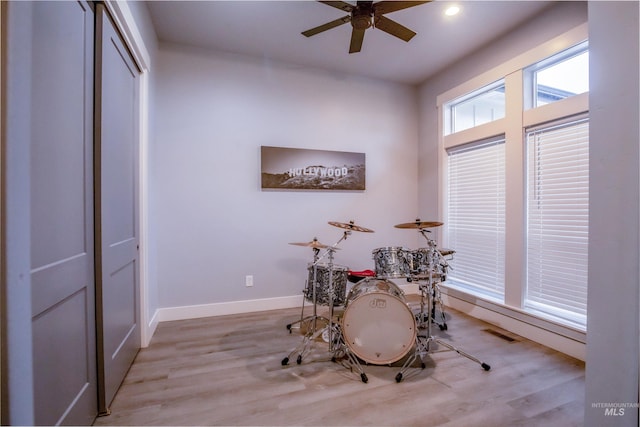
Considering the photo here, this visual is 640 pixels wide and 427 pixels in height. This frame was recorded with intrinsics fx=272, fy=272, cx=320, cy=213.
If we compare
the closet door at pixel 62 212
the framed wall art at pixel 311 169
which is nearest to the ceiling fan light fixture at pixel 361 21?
the framed wall art at pixel 311 169

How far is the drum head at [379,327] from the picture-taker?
193 cm

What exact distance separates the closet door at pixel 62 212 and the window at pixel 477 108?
352cm

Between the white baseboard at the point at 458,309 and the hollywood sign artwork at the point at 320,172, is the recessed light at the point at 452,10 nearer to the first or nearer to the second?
the hollywood sign artwork at the point at 320,172

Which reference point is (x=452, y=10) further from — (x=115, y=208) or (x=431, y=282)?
(x=115, y=208)

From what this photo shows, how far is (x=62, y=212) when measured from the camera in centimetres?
118

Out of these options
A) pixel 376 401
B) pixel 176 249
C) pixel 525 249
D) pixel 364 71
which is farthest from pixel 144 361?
pixel 364 71

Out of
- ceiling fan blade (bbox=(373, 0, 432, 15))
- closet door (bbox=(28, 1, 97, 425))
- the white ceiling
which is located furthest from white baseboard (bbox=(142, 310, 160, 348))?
ceiling fan blade (bbox=(373, 0, 432, 15))

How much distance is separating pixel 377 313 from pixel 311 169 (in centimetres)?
196

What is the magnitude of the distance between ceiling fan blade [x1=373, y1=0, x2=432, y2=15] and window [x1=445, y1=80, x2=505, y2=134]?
1.63 metres

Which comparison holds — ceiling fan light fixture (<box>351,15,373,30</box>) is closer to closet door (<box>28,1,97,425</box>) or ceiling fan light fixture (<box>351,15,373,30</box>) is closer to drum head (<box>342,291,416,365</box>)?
closet door (<box>28,1,97,425</box>)

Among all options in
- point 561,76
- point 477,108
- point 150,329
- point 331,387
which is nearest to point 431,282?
point 331,387

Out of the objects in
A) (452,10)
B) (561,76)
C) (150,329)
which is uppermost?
(452,10)

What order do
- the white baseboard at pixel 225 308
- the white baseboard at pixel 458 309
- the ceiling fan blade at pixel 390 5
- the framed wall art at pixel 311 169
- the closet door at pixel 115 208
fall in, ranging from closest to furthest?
the closet door at pixel 115 208 < the ceiling fan blade at pixel 390 5 < the white baseboard at pixel 458 309 < the white baseboard at pixel 225 308 < the framed wall art at pixel 311 169

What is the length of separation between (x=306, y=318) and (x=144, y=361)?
56.6 inches
